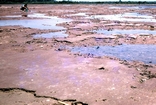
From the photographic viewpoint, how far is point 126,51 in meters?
8.56

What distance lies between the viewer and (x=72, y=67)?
261 inches

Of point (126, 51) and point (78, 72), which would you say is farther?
point (126, 51)

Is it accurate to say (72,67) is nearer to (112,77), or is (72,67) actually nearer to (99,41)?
(112,77)

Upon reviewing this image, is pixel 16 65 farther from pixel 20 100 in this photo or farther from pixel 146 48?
pixel 146 48

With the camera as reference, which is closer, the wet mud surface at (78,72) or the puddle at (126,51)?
the wet mud surface at (78,72)

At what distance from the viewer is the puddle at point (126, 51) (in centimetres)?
761

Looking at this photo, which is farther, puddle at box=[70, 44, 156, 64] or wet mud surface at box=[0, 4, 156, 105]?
puddle at box=[70, 44, 156, 64]

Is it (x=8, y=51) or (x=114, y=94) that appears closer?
(x=114, y=94)

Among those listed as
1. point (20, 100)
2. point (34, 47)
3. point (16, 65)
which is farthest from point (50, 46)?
point (20, 100)

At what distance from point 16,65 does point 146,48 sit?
5.22m

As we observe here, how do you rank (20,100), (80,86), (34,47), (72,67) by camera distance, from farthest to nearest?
(34,47) → (72,67) → (80,86) → (20,100)

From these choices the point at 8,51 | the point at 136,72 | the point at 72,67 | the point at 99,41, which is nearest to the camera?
the point at 136,72

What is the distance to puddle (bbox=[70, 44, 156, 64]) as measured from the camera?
7609 millimetres

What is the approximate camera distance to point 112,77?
226 inches
